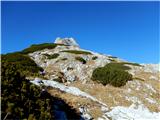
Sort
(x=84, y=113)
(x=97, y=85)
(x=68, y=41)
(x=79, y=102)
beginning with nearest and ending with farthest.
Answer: (x=84, y=113), (x=79, y=102), (x=97, y=85), (x=68, y=41)

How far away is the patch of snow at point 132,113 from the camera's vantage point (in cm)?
2314

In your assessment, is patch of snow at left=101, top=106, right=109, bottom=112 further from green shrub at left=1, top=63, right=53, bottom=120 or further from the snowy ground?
green shrub at left=1, top=63, right=53, bottom=120

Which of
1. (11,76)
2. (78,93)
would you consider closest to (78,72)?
(78,93)

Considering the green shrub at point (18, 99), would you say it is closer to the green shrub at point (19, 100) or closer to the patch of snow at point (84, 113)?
the green shrub at point (19, 100)

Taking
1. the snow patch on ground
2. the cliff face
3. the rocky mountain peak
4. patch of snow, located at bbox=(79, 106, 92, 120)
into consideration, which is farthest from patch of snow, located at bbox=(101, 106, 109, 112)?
the rocky mountain peak

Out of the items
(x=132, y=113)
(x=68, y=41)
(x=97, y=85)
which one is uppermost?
(x=68, y=41)

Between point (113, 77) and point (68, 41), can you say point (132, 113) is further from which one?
point (68, 41)

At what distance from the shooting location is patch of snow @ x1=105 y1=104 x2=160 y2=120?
23141 mm

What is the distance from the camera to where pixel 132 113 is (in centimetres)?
2462

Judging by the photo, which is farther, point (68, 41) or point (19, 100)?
point (68, 41)

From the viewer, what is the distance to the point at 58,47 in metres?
57.2

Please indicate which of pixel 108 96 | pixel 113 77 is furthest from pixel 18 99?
pixel 113 77

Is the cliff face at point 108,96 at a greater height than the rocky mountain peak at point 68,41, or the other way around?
the rocky mountain peak at point 68,41

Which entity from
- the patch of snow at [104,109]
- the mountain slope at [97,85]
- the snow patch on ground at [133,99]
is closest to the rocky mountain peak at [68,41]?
the mountain slope at [97,85]
